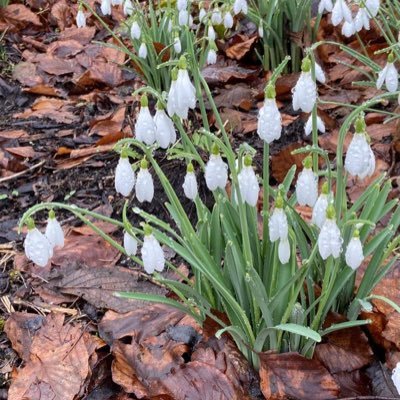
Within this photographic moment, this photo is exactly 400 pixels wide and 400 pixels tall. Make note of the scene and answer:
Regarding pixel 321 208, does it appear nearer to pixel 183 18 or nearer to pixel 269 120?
pixel 269 120

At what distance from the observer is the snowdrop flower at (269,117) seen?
138 cm

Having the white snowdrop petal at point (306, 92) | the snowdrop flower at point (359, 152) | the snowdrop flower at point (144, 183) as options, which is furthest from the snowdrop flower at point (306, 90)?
the snowdrop flower at point (144, 183)

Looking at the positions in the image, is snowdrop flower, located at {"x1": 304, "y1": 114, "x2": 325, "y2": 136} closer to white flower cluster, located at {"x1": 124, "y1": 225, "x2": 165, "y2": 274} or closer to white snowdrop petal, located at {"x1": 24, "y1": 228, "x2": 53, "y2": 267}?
white flower cluster, located at {"x1": 124, "y1": 225, "x2": 165, "y2": 274}

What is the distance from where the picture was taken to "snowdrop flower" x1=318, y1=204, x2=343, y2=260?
4.50ft

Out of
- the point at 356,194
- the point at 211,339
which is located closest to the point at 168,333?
the point at 211,339

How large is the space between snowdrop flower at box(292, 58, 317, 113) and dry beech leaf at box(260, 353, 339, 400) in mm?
658

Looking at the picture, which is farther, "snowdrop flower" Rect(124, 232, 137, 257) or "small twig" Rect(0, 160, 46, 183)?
"small twig" Rect(0, 160, 46, 183)

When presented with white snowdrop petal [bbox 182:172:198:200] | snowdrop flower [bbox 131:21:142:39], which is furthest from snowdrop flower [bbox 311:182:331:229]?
snowdrop flower [bbox 131:21:142:39]

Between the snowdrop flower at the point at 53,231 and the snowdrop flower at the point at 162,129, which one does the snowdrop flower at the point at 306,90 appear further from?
the snowdrop flower at the point at 53,231

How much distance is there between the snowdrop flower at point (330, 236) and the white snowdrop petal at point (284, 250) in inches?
4.4

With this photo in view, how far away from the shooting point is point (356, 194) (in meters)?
2.63

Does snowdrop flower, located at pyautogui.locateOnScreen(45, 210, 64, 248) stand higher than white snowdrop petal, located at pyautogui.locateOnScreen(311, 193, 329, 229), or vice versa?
white snowdrop petal, located at pyautogui.locateOnScreen(311, 193, 329, 229)

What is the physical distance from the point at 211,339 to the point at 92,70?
2.30 meters

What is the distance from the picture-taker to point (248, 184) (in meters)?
1.43
